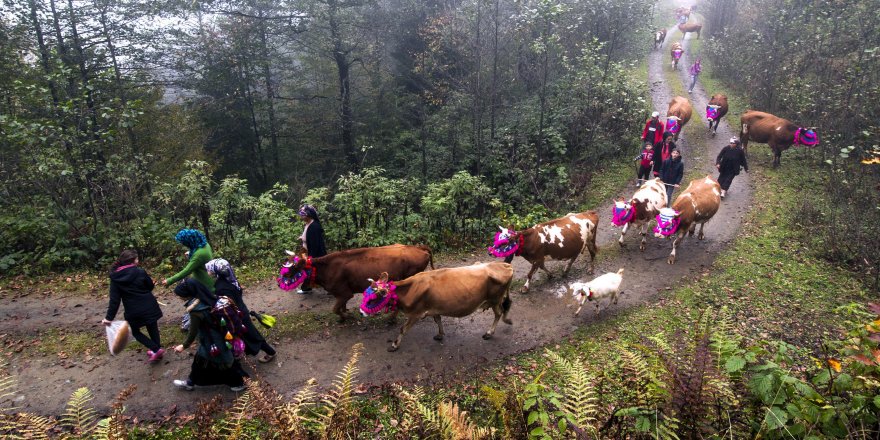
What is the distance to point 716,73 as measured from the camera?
28.8 meters

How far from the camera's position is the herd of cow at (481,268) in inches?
326

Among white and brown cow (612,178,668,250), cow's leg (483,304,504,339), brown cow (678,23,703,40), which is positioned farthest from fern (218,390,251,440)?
brown cow (678,23,703,40)

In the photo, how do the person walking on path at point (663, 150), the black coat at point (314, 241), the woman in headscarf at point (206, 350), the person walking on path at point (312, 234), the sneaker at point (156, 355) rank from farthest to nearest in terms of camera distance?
the person walking on path at point (663, 150)
the black coat at point (314, 241)
the person walking on path at point (312, 234)
the sneaker at point (156, 355)
the woman in headscarf at point (206, 350)

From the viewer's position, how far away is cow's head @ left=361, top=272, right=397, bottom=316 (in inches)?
308

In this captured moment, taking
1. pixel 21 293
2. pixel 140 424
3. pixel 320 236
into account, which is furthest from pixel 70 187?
pixel 140 424

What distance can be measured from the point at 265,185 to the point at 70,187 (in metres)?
11.2

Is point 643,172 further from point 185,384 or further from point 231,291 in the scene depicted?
point 185,384

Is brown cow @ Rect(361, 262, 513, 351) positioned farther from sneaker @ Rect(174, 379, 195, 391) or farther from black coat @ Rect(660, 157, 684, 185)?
black coat @ Rect(660, 157, 684, 185)

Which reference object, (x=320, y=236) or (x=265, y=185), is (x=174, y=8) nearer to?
(x=265, y=185)

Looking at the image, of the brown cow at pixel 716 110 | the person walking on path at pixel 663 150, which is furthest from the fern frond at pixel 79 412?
the brown cow at pixel 716 110

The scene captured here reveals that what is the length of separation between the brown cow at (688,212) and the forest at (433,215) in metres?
0.83

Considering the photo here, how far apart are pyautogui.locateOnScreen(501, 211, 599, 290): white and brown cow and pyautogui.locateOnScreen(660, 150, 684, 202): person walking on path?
3753mm

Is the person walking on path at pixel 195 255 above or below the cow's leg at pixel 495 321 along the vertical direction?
above

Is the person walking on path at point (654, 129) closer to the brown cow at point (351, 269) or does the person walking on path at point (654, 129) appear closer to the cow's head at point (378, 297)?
the brown cow at point (351, 269)
